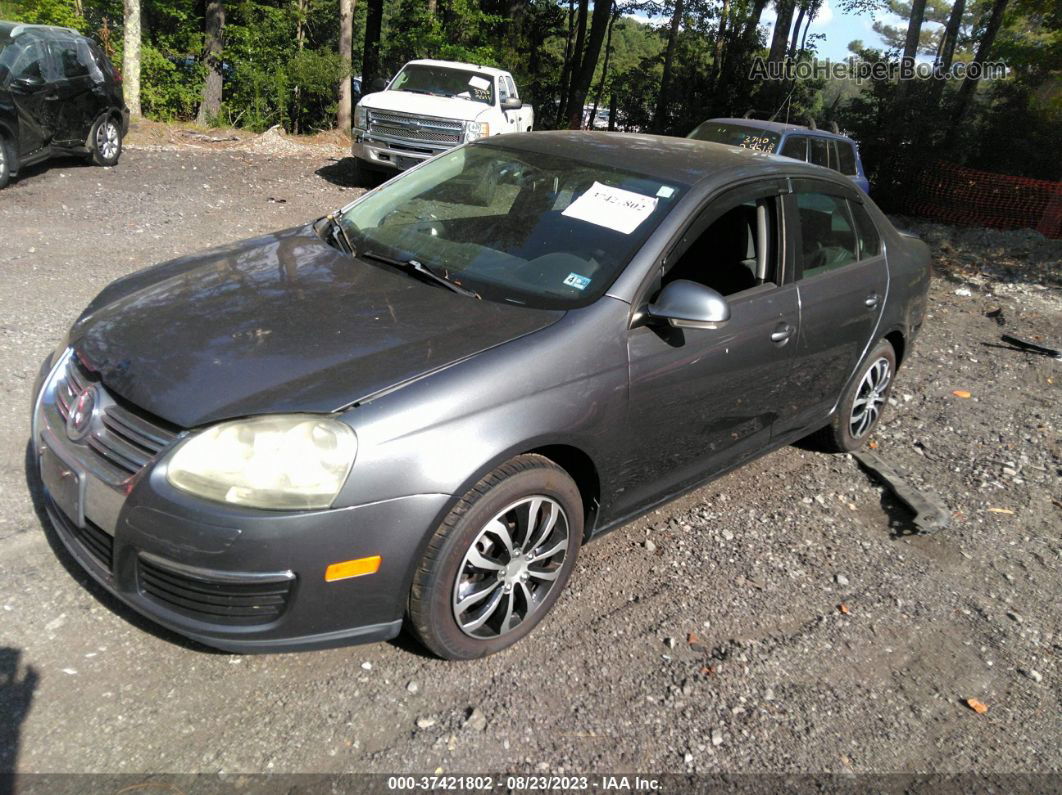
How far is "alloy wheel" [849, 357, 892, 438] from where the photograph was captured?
495 centimetres

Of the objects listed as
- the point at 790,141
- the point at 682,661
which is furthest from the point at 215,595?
the point at 790,141

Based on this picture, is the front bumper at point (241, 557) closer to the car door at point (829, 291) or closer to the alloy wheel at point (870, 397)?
the car door at point (829, 291)

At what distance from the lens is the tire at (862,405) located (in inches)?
190

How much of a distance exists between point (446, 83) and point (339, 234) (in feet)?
34.6

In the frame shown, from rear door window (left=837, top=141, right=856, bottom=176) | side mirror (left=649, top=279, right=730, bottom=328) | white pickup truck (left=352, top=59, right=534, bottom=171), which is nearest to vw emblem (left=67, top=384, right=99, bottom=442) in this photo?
side mirror (left=649, top=279, right=730, bottom=328)

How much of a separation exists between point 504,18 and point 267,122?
701 centimetres

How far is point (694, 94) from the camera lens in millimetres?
25797

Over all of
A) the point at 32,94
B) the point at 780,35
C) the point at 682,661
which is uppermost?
the point at 780,35

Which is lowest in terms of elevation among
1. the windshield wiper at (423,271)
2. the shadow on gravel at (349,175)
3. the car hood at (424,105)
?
the shadow on gravel at (349,175)

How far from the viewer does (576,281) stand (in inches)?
131

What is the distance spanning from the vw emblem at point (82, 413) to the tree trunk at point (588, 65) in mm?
22719

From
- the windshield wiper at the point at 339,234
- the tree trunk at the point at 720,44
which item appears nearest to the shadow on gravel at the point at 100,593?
the windshield wiper at the point at 339,234

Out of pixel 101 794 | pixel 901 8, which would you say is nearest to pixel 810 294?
pixel 101 794

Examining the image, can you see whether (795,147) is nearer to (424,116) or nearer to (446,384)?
(424,116)
